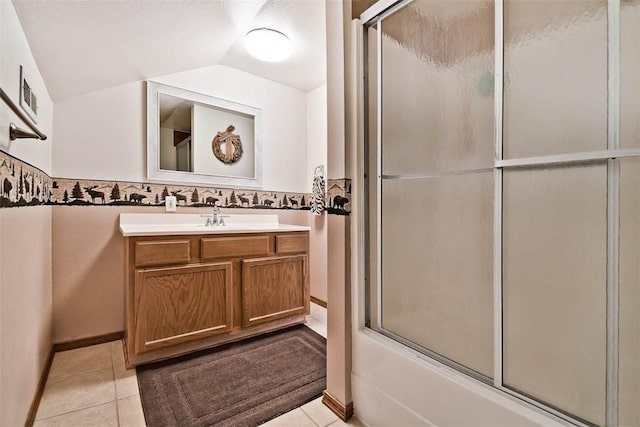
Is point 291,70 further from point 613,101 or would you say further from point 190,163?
point 613,101

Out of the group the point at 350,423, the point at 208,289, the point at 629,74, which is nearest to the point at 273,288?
the point at 208,289

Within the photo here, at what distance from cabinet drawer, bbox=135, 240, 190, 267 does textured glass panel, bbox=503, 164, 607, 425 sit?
182cm

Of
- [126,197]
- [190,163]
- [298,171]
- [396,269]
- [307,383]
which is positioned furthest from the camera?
[298,171]

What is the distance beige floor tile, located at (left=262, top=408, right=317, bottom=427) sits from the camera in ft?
4.53

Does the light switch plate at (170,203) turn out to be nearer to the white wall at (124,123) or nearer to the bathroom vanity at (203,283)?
the bathroom vanity at (203,283)

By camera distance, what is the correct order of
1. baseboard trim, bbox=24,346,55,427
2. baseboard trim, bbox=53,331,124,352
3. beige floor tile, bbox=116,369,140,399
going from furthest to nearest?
baseboard trim, bbox=53,331,124,352, beige floor tile, bbox=116,369,140,399, baseboard trim, bbox=24,346,55,427

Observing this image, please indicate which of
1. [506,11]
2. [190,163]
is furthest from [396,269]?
[190,163]

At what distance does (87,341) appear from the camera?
7.08ft

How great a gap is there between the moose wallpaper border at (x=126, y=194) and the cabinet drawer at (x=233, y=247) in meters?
0.64

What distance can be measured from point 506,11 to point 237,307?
2188mm

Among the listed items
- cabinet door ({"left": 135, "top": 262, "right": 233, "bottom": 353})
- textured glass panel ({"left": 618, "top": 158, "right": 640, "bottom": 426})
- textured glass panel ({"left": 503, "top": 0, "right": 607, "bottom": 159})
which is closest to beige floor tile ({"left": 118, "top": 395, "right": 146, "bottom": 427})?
cabinet door ({"left": 135, "top": 262, "right": 233, "bottom": 353})

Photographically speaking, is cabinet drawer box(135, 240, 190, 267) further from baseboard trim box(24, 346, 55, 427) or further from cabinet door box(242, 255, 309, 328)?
baseboard trim box(24, 346, 55, 427)

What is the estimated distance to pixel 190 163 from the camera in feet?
8.50

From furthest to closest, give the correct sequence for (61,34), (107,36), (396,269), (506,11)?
(107,36) → (61,34) → (396,269) → (506,11)
